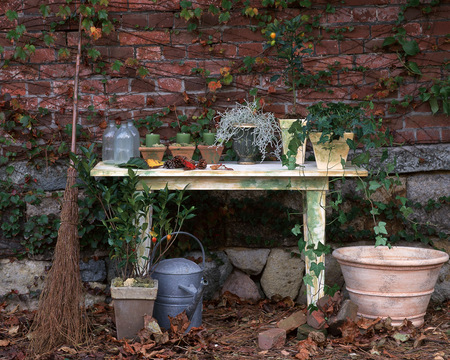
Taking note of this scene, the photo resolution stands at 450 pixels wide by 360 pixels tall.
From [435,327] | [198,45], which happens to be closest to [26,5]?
[198,45]

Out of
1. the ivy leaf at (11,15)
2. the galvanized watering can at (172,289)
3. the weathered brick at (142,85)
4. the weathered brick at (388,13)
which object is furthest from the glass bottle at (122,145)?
the weathered brick at (388,13)

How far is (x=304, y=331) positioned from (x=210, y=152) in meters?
1.07

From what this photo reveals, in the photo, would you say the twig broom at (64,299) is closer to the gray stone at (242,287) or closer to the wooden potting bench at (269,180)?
the wooden potting bench at (269,180)

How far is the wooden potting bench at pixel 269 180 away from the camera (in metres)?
2.93

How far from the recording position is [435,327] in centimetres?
308

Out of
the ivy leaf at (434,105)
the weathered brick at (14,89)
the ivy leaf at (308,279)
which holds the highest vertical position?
the weathered brick at (14,89)

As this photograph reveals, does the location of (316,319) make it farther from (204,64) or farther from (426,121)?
(204,64)

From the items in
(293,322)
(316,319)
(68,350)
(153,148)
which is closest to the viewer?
(68,350)

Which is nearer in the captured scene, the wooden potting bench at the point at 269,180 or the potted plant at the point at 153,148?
the wooden potting bench at the point at 269,180

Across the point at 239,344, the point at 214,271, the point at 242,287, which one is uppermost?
the point at 214,271

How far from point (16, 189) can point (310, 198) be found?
5.77ft

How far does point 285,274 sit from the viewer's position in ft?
12.0

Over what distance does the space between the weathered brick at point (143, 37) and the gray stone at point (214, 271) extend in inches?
51.5

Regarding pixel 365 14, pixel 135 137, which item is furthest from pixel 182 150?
pixel 365 14
